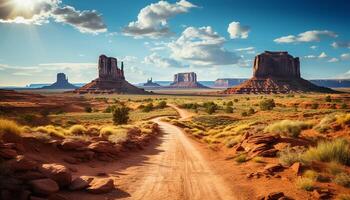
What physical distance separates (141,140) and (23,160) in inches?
493

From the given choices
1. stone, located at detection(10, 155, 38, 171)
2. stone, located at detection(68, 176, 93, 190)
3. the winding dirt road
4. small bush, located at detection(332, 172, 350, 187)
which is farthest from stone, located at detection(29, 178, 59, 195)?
small bush, located at detection(332, 172, 350, 187)

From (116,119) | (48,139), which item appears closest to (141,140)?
(48,139)

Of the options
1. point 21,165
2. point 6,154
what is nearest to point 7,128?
point 6,154

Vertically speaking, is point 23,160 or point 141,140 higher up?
point 23,160

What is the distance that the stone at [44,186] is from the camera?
292 inches

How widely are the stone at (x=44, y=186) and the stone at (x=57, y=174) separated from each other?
46 cm

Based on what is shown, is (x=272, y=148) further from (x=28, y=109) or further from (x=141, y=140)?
(x=28, y=109)

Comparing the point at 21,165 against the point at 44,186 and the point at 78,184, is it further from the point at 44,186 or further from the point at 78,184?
the point at 78,184

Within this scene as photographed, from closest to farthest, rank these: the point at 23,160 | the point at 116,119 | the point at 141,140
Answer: the point at 23,160 → the point at 141,140 → the point at 116,119

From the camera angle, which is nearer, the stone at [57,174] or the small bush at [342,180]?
the stone at [57,174]

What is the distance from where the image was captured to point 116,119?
36.3 metres

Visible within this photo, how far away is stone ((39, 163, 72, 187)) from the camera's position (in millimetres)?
8459

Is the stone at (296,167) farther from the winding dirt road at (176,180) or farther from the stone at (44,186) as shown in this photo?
the stone at (44,186)

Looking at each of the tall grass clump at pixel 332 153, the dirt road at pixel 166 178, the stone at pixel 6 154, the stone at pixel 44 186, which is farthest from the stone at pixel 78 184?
the tall grass clump at pixel 332 153
